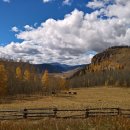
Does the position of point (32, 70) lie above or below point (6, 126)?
above

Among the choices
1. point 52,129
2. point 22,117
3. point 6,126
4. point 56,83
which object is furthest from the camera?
point 56,83

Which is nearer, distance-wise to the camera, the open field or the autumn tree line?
the open field

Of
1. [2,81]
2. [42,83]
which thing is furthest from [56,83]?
[2,81]

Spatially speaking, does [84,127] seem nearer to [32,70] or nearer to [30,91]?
[30,91]

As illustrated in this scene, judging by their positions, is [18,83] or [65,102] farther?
[18,83]

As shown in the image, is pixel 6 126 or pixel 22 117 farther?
pixel 22 117

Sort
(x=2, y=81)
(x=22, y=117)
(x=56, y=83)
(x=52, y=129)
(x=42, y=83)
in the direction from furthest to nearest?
(x=56, y=83) < (x=42, y=83) < (x=2, y=81) < (x=22, y=117) < (x=52, y=129)

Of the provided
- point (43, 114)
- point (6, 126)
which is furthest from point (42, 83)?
point (6, 126)

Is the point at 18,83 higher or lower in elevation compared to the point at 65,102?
higher

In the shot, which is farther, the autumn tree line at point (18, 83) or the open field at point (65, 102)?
the autumn tree line at point (18, 83)

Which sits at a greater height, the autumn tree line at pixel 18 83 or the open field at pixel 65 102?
the autumn tree line at pixel 18 83

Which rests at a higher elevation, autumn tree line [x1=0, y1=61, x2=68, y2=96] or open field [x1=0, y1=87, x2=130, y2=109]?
autumn tree line [x1=0, y1=61, x2=68, y2=96]

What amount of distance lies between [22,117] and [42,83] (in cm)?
12765

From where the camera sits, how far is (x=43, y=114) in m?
34.3
